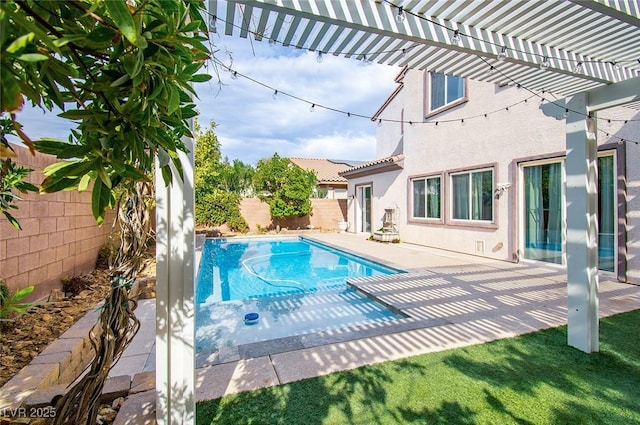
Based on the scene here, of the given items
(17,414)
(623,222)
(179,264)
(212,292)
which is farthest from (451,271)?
(17,414)

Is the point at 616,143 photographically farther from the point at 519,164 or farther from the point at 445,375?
the point at 445,375

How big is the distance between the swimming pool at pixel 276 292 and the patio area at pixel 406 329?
63cm

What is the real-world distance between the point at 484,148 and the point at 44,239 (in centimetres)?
1182

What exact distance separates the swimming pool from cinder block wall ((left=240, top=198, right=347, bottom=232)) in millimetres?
3891

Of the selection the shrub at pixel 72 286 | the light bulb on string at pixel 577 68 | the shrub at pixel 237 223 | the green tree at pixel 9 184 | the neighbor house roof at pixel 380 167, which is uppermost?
the neighbor house roof at pixel 380 167

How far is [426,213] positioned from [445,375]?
35.6ft

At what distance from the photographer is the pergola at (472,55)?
208cm

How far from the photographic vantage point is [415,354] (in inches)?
151

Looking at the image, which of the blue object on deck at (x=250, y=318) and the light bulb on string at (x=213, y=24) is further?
the blue object on deck at (x=250, y=318)

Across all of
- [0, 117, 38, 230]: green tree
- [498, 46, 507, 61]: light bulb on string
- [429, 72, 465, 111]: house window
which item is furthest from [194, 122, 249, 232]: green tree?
[498, 46, 507, 61]: light bulb on string

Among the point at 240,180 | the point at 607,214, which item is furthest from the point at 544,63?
the point at 240,180

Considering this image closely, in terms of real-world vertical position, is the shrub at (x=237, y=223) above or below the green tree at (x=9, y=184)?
below

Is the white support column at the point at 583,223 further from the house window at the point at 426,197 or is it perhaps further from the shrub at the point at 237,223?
the shrub at the point at 237,223

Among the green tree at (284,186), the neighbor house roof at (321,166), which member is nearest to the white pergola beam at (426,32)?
the green tree at (284,186)
